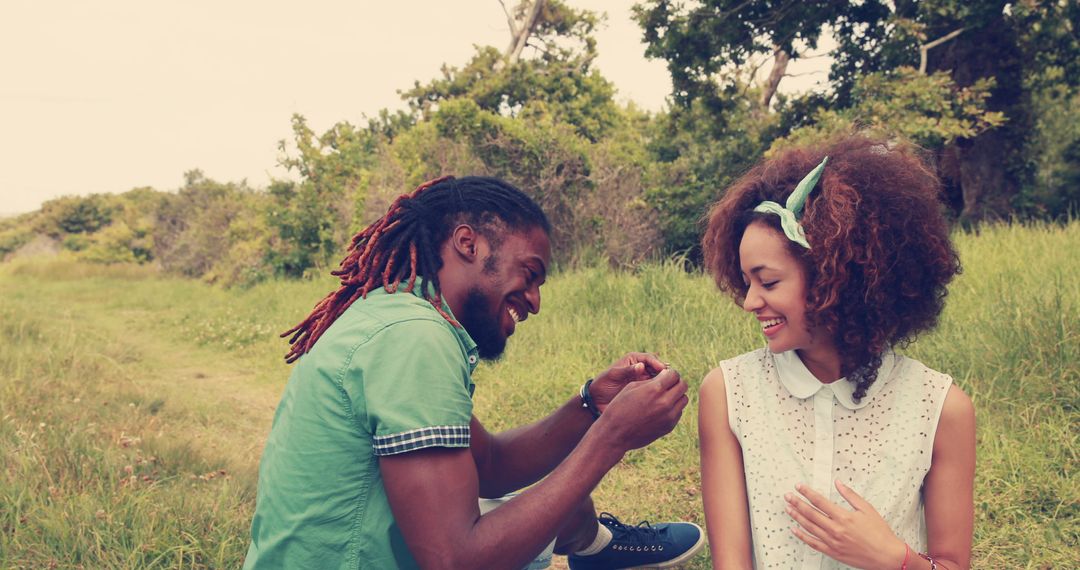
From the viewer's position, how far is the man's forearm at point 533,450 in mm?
2443

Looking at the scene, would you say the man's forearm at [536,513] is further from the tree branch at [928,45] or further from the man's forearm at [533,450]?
the tree branch at [928,45]

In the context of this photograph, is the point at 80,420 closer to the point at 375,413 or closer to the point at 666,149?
the point at 375,413

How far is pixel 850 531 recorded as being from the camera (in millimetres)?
1671

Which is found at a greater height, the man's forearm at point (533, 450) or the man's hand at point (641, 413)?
the man's hand at point (641, 413)

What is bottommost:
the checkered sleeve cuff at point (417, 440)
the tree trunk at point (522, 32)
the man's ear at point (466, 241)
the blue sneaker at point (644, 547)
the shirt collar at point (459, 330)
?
the blue sneaker at point (644, 547)

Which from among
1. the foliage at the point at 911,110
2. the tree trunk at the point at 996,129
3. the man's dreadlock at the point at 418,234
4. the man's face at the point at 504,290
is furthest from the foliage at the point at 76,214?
the man's face at the point at 504,290

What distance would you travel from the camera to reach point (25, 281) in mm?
19797

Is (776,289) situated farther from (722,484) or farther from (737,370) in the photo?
(722,484)

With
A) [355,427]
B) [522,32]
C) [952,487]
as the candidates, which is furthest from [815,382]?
[522,32]

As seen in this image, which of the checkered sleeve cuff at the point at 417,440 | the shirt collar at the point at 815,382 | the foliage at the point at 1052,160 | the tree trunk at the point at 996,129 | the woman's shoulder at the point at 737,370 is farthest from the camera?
the foliage at the point at 1052,160

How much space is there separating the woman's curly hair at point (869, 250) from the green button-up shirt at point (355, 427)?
0.85m

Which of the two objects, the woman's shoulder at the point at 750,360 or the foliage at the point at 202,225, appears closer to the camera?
the woman's shoulder at the point at 750,360

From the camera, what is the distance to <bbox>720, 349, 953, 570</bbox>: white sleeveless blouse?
1.81m

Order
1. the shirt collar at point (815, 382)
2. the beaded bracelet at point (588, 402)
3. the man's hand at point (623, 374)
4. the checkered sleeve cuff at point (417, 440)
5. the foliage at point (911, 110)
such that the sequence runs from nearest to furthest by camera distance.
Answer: the checkered sleeve cuff at point (417, 440), the shirt collar at point (815, 382), the man's hand at point (623, 374), the beaded bracelet at point (588, 402), the foliage at point (911, 110)
